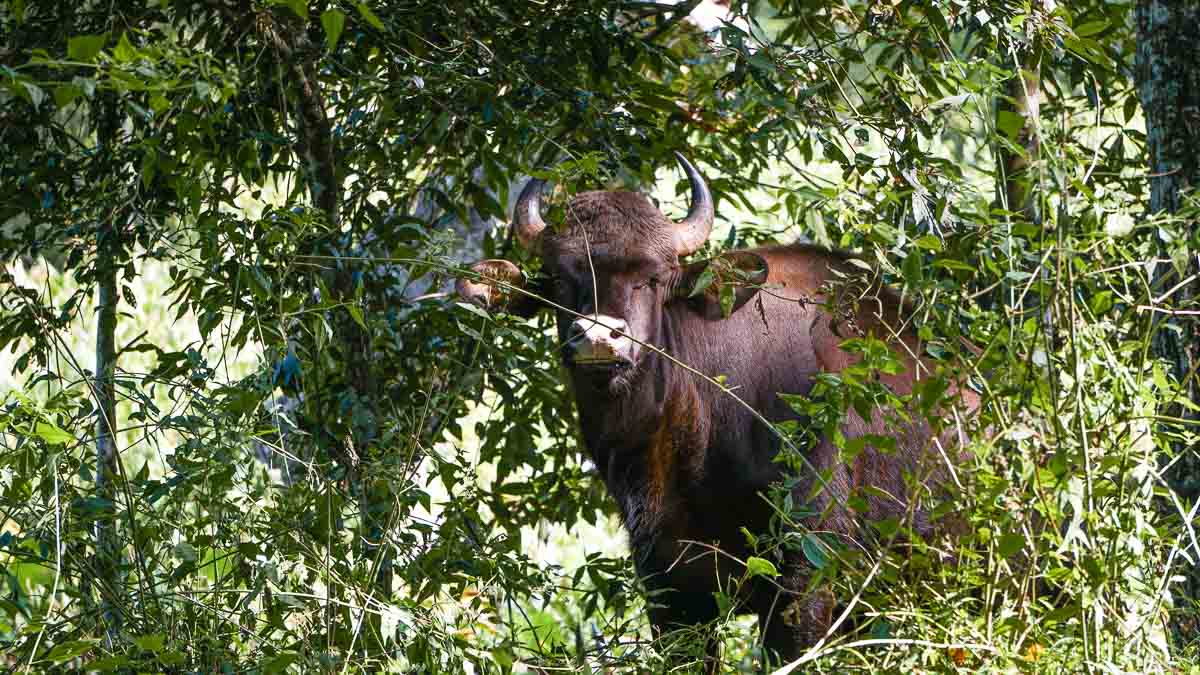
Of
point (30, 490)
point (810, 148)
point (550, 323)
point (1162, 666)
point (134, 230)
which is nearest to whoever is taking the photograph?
point (1162, 666)

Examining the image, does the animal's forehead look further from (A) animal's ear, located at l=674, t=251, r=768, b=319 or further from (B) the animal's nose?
(B) the animal's nose

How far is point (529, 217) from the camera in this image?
4.40m

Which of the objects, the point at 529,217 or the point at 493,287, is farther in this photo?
the point at 529,217

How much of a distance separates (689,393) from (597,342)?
0.74 metres

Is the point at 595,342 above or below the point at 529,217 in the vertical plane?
below

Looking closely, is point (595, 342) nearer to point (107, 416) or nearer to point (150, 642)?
point (107, 416)

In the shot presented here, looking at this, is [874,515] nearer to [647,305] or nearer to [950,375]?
[647,305]

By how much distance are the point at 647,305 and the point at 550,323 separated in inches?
35.3

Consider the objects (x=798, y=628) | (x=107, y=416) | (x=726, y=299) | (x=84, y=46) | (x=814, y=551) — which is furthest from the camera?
(x=798, y=628)

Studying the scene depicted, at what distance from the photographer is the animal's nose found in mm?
3727

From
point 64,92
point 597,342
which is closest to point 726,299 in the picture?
point 597,342

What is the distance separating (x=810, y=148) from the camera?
15.4 ft

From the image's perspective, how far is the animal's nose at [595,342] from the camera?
3.73 metres

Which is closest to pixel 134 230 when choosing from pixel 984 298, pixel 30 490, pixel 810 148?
pixel 30 490
